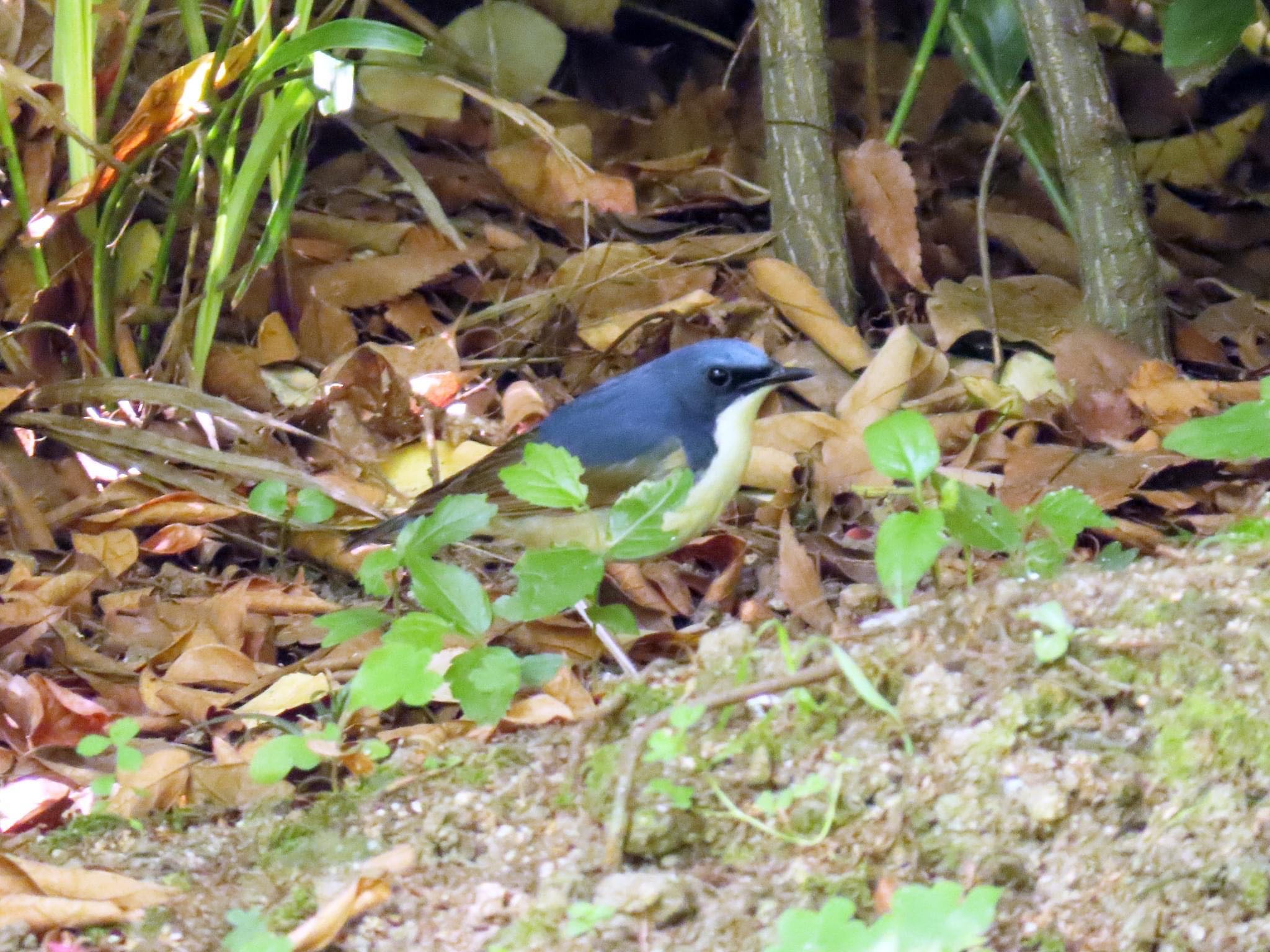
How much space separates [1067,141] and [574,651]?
2205 mm

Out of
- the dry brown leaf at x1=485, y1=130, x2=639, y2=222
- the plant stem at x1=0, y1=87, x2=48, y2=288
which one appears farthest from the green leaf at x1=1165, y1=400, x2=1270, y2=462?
the plant stem at x1=0, y1=87, x2=48, y2=288

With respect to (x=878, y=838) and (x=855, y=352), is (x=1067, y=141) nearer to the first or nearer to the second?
(x=855, y=352)

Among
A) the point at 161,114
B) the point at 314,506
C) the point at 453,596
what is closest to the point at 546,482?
the point at 453,596

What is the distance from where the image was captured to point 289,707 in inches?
134

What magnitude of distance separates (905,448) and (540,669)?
0.87 m

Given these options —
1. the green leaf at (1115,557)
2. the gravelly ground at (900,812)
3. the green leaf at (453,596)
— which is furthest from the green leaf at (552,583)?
the green leaf at (1115,557)

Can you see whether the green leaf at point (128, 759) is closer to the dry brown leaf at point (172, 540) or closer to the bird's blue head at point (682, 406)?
the dry brown leaf at point (172, 540)

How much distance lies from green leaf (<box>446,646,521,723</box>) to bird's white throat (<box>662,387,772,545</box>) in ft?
3.15

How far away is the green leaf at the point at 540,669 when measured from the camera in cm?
304

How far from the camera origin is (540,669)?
10.0 ft

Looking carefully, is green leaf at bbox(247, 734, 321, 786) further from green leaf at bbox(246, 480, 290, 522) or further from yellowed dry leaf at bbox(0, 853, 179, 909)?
green leaf at bbox(246, 480, 290, 522)

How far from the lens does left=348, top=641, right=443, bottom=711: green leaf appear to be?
105 inches

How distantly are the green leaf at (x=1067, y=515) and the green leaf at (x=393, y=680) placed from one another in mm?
1250

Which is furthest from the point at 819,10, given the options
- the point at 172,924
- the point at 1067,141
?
the point at 172,924
